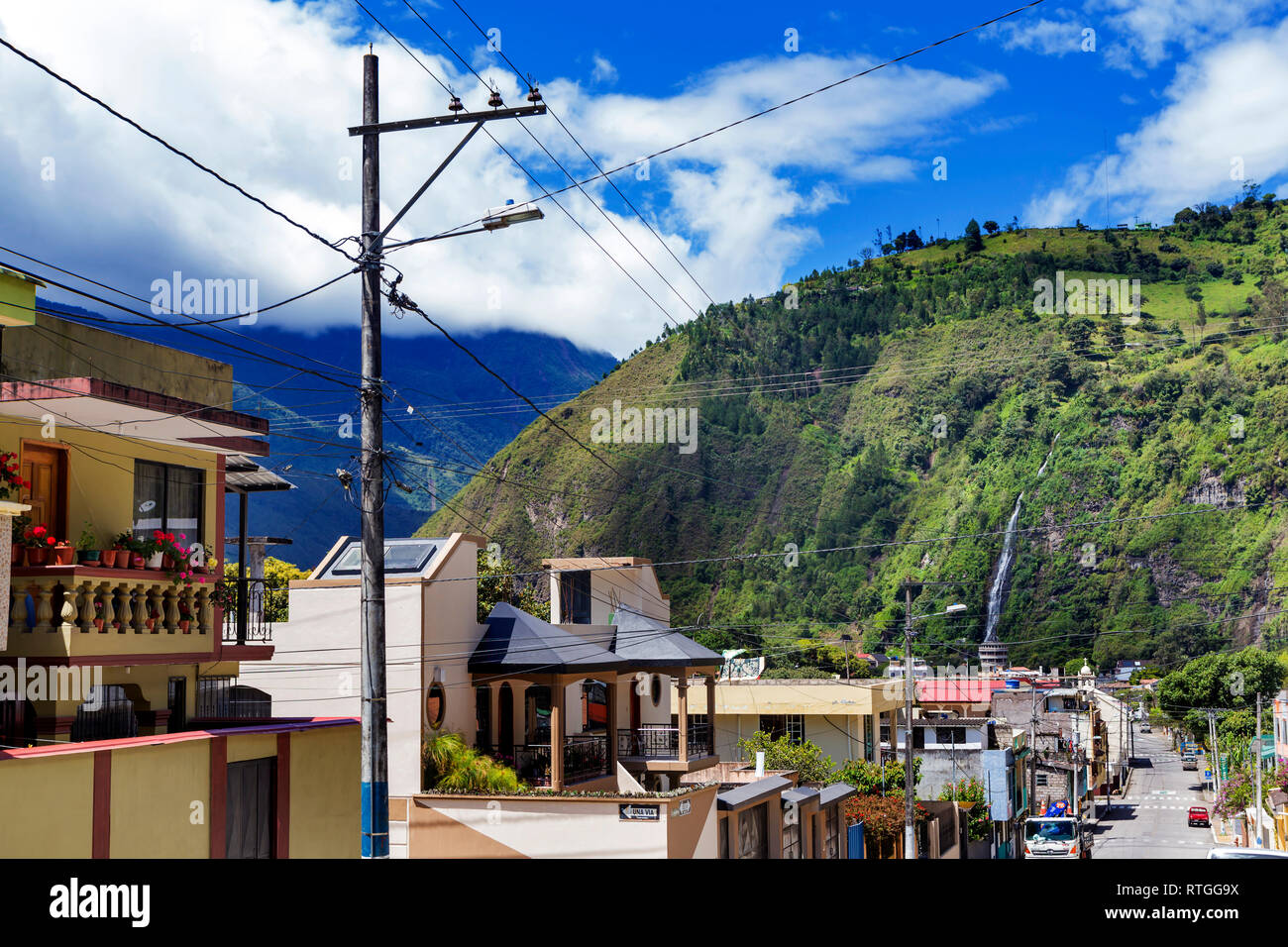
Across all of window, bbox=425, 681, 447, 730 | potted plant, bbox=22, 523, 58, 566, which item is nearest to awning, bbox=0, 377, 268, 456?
potted plant, bbox=22, 523, 58, 566

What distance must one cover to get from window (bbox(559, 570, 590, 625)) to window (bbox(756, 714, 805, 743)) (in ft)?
62.1

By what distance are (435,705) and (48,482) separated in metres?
11.5

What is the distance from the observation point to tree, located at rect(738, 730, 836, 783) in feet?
132

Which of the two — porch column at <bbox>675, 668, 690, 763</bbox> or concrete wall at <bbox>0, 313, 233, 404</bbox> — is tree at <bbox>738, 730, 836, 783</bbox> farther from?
concrete wall at <bbox>0, 313, 233, 404</bbox>

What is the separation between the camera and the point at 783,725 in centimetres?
4738

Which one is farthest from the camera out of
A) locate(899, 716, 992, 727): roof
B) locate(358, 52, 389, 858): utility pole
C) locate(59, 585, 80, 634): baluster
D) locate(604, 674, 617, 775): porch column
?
locate(899, 716, 992, 727): roof

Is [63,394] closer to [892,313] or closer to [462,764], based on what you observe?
[462,764]

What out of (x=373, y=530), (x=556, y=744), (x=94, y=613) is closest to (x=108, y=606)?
(x=94, y=613)

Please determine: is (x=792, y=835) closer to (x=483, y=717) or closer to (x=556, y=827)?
(x=483, y=717)

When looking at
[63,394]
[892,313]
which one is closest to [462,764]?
[63,394]

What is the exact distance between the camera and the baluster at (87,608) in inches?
515

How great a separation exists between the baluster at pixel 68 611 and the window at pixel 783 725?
37.1 m

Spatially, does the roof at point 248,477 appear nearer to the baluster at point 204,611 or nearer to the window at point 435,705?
the baluster at point 204,611

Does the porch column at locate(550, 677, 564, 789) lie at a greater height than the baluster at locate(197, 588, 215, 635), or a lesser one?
lesser
